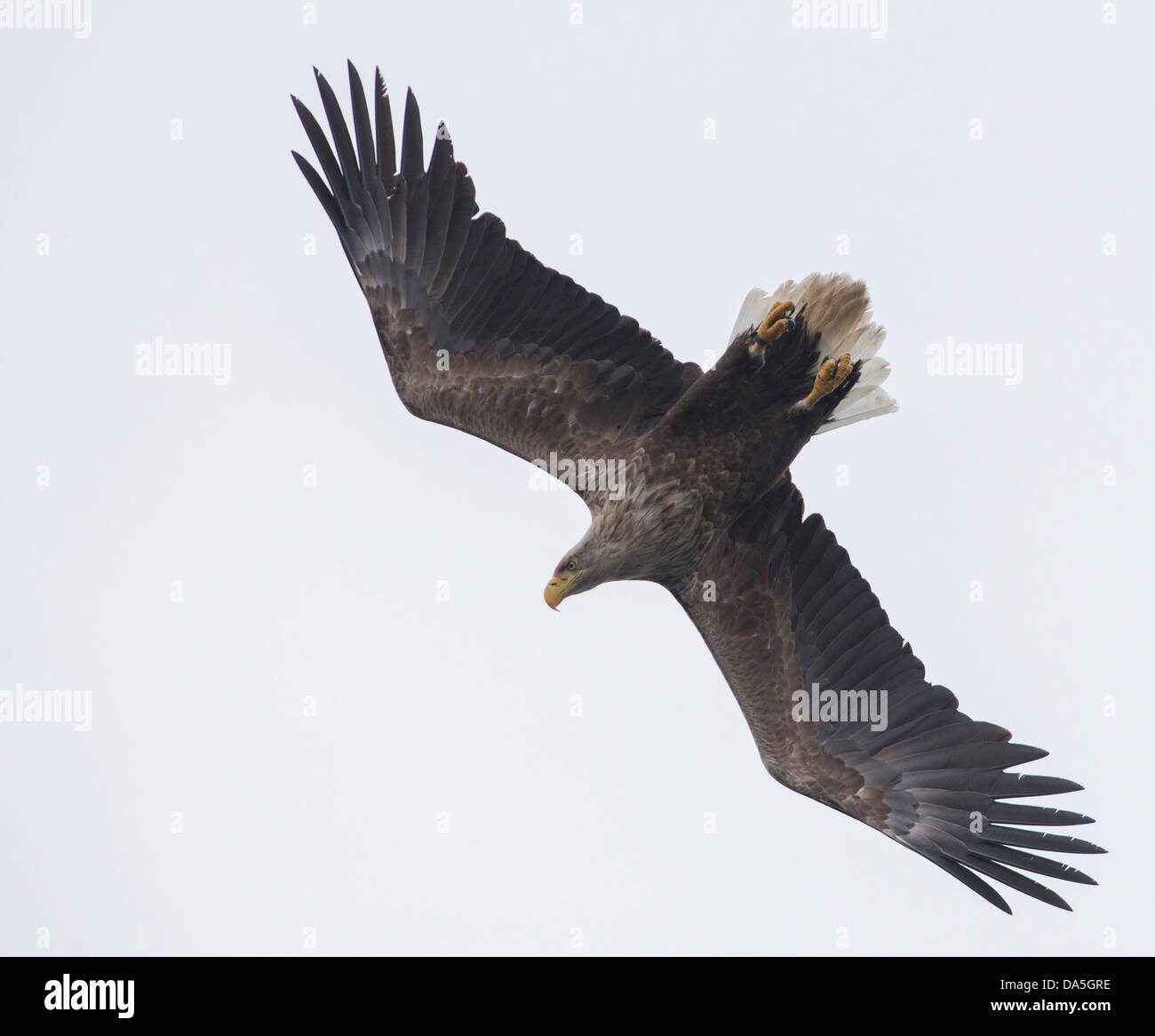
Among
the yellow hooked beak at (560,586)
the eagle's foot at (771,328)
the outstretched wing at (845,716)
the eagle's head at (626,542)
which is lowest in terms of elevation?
the outstretched wing at (845,716)

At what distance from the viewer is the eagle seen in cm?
997

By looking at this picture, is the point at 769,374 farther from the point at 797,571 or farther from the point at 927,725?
the point at 927,725

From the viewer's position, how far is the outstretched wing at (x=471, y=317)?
33.9 feet

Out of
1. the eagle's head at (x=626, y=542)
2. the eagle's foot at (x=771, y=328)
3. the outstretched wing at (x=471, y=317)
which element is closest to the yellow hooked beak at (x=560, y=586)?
the eagle's head at (x=626, y=542)

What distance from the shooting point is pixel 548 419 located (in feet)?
33.9

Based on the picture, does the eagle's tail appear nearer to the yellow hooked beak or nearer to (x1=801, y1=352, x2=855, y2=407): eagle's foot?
(x1=801, y1=352, x2=855, y2=407): eagle's foot

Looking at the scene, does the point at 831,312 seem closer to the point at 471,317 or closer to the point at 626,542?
the point at 626,542

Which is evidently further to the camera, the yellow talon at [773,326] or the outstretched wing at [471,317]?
the outstretched wing at [471,317]

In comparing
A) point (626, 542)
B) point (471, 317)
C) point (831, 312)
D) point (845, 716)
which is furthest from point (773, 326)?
point (845, 716)

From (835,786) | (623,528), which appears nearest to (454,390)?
(623,528)

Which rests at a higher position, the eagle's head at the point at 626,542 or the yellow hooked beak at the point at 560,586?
the eagle's head at the point at 626,542

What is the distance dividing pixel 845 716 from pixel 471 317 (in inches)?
135

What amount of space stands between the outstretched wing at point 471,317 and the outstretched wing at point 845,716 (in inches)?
46.6

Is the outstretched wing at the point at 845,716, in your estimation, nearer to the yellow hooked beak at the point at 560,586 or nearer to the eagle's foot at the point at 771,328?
the yellow hooked beak at the point at 560,586
